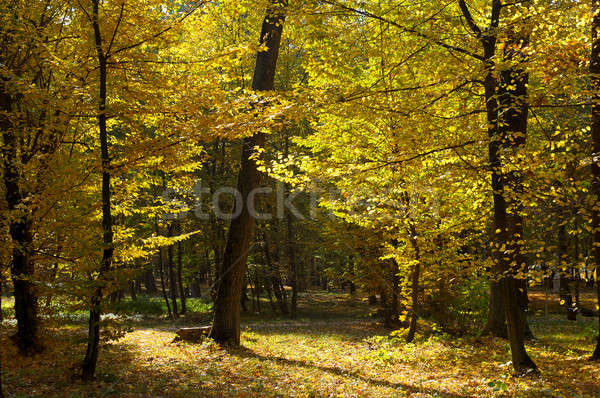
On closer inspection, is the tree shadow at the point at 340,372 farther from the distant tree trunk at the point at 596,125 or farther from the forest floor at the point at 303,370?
the distant tree trunk at the point at 596,125

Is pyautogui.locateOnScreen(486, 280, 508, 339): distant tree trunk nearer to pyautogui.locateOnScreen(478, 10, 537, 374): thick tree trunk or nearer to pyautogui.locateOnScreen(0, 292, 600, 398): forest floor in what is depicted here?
pyautogui.locateOnScreen(0, 292, 600, 398): forest floor

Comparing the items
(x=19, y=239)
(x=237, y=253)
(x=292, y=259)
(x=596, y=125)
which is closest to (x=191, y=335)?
(x=237, y=253)

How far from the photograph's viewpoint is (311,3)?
6.17 m

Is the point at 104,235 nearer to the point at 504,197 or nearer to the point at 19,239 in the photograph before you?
the point at 19,239

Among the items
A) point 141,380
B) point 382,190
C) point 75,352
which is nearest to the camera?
point 141,380

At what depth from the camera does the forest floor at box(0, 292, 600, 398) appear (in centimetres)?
620

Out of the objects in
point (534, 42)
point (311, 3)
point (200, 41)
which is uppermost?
point (200, 41)

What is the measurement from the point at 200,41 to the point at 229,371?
8.72 m

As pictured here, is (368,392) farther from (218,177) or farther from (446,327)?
(218,177)

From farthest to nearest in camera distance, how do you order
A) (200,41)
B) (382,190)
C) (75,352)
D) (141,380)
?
(200,41)
(382,190)
(75,352)
(141,380)

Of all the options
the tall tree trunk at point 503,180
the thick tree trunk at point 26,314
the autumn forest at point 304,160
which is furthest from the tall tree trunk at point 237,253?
the tall tree trunk at point 503,180

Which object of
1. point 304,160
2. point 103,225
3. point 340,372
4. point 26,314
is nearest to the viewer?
point 103,225


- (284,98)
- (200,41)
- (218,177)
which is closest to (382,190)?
(284,98)

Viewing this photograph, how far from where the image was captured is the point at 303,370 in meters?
8.23
